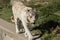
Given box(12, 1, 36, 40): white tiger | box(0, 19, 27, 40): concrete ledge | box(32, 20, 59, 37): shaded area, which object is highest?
box(12, 1, 36, 40): white tiger

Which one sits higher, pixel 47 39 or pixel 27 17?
pixel 27 17

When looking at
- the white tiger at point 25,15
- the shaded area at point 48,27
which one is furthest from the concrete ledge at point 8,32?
the shaded area at point 48,27

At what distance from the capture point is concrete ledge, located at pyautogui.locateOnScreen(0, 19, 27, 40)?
5706 millimetres

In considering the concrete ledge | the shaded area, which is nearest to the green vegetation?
the shaded area

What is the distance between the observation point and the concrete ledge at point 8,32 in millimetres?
5706

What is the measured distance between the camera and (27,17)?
199 inches

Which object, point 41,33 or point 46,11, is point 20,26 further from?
point 46,11

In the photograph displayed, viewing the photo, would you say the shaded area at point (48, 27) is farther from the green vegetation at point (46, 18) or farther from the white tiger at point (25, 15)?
the white tiger at point (25, 15)

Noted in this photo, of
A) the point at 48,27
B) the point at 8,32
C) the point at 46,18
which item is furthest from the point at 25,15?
the point at 46,18

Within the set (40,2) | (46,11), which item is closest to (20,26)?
(46,11)

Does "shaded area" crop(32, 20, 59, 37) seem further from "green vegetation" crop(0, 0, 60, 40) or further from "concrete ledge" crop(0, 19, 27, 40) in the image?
"concrete ledge" crop(0, 19, 27, 40)

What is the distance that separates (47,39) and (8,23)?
161 centimetres

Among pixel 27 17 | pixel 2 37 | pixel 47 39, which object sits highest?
pixel 27 17

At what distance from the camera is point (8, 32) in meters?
6.04
